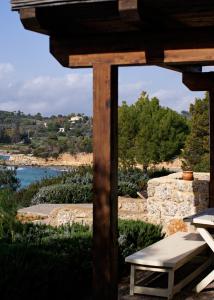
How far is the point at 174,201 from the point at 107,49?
4433 millimetres

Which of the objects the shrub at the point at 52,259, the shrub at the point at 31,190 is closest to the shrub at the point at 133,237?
the shrub at the point at 52,259

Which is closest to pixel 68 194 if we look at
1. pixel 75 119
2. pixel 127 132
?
pixel 127 132

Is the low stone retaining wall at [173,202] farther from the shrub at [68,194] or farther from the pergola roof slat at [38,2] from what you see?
the pergola roof slat at [38,2]

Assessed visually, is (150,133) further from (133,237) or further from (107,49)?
(107,49)

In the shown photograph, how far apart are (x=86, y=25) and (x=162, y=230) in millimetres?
4734

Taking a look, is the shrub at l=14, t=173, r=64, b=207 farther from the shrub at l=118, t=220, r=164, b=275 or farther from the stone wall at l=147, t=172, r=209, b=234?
the shrub at l=118, t=220, r=164, b=275

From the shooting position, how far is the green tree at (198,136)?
27.5 meters

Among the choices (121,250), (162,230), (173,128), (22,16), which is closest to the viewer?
(22,16)

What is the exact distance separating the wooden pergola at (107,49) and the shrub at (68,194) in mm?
6899

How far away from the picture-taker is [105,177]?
4.82 metres

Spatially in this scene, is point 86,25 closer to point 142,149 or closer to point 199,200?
point 199,200

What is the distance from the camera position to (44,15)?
4613mm

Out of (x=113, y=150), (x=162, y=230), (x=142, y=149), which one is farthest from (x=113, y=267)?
(x=142, y=149)

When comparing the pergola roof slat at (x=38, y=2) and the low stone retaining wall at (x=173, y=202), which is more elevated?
the pergola roof slat at (x=38, y=2)
